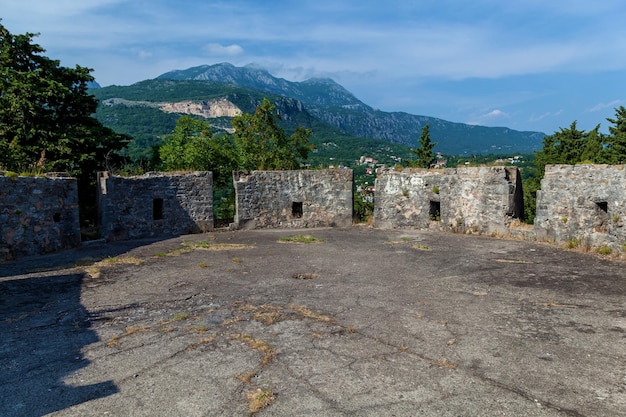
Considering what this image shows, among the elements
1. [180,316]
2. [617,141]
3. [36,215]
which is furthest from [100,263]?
[617,141]

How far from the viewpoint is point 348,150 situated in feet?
313

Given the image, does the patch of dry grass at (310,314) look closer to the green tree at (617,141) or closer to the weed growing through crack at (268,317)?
the weed growing through crack at (268,317)

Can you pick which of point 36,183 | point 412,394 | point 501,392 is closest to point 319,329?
point 412,394

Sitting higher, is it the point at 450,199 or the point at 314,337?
the point at 450,199

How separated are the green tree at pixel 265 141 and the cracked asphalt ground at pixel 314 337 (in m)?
16.6

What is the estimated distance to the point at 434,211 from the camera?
57.7 feet

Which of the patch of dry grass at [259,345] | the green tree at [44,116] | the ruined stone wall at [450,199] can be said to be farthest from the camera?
the green tree at [44,116]

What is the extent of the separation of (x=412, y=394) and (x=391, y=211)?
1364 centimetres

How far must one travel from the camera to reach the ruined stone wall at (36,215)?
40.1 feet

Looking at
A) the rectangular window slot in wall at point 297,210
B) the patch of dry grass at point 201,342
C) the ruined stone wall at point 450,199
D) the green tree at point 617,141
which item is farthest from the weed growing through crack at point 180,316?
the green tree at point 617,141

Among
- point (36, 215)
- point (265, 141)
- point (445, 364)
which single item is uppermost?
point (265, 141)

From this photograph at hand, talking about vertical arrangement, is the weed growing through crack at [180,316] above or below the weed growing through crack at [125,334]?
above

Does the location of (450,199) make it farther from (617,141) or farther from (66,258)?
(617,141)

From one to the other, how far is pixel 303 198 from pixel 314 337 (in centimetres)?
1279
